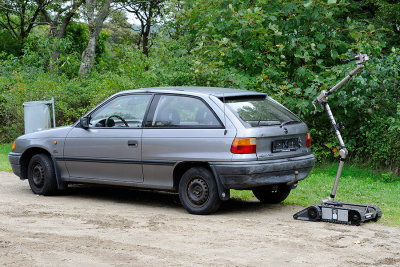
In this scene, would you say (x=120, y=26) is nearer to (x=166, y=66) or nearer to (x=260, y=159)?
(x=166, y=66)

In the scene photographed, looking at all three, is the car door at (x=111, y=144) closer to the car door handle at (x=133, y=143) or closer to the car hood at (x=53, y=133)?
the car door handle at (x=133, y=143)

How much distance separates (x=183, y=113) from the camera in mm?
8719

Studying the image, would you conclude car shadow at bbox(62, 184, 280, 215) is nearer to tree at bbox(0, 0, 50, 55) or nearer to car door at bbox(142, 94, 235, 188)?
car door at bbox(142, 94, 235, 188)

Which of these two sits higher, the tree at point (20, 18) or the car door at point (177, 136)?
the tree at point (20, 18)

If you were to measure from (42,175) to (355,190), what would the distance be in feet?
16.4

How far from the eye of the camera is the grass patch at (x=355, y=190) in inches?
361

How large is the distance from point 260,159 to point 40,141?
3.93 metres

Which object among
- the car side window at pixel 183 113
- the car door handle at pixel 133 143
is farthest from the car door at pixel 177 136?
the car door handle at pixel 133 143

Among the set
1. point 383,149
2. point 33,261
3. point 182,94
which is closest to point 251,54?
point 383,149

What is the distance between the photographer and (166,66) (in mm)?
14359

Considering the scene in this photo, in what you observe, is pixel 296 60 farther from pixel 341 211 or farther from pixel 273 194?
pixel 341 211

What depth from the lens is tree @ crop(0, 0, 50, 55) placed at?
38.6 meters

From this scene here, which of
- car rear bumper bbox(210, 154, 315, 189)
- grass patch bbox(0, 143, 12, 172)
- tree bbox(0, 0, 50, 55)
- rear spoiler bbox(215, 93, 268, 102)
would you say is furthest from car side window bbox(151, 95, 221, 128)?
tree bbox(0, 0, 50, 55)

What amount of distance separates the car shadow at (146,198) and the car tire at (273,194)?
11 centimetres
